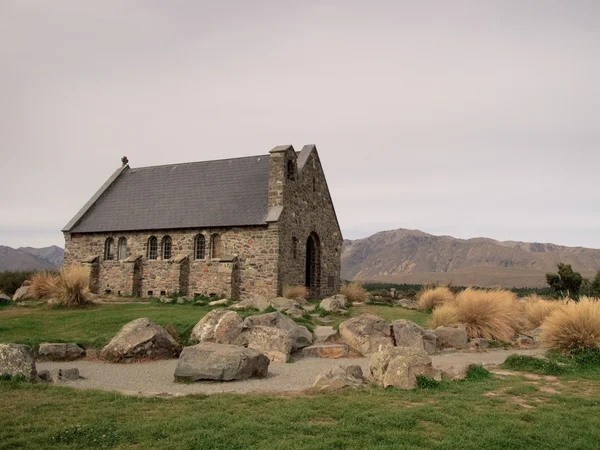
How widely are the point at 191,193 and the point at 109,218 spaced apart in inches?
220

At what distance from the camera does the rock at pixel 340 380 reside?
9547 mm

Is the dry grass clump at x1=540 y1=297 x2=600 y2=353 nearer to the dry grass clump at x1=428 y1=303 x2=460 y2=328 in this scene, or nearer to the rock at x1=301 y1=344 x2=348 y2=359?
the dry grass clump at x1=428 y1=303 x2=460 y2=328

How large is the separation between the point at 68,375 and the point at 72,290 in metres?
11.0

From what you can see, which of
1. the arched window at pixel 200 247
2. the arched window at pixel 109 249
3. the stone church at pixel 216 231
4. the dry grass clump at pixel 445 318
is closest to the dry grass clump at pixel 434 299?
the dry grass clump at pixel 445 318

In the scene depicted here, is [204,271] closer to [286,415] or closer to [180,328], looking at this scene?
[180,328]

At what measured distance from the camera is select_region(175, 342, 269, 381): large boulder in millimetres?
10688

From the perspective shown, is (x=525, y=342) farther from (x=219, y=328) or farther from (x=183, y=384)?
(x=183, y=384)

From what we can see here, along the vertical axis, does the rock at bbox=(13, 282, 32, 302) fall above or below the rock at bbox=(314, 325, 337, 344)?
above

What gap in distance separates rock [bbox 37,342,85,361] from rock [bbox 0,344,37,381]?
395 centimetres

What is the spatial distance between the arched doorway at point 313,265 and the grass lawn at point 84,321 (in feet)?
24.9

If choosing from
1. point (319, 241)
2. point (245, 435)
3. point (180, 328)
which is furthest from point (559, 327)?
point (319, 241)

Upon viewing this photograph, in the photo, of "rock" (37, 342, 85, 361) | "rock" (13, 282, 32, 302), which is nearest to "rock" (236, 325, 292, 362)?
"rock" (37, 342, 85, 361)

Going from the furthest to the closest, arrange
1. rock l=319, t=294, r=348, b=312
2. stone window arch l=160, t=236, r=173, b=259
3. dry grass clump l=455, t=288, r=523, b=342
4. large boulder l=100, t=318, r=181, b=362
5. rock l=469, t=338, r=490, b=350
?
1. stone window arch l=160, t=236, r=173, b=259
2. rock l=319, t=294, r=348, b=312
3. dry grass clump l=455, t=288, r=523, b=342
4. rock l=469, t=338, r=490, b=350
5. large boulder l=100, t=318, r=181, b=362

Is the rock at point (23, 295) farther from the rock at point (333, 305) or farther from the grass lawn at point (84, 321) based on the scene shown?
the rock at point (333, 305)
